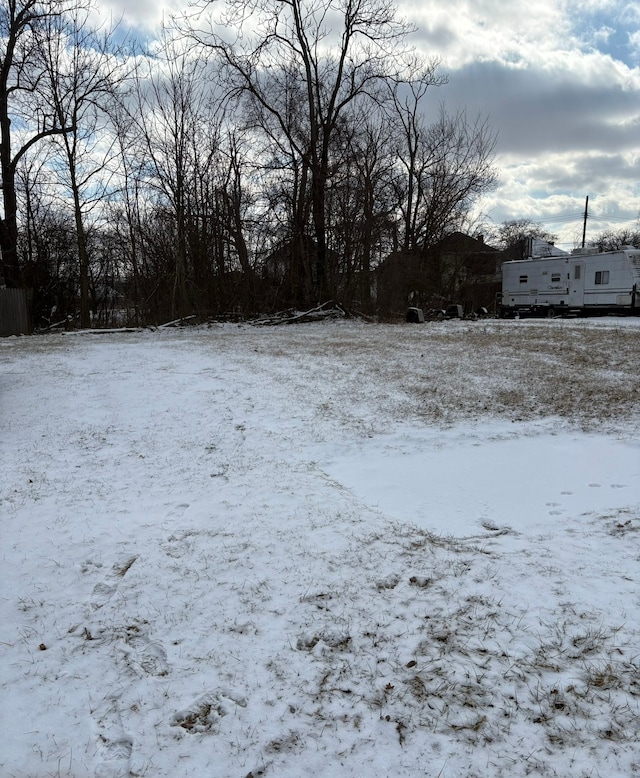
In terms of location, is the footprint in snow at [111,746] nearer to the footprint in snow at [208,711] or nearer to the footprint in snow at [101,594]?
the footprint in snow at [208,711]

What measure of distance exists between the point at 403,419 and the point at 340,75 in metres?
22.3

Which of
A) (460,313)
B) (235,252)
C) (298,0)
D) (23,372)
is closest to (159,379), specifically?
(23,372)

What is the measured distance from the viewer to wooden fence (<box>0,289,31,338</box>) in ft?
65.4

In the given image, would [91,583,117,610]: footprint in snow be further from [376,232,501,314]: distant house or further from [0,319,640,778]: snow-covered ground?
[376,232,501,314]: distant house

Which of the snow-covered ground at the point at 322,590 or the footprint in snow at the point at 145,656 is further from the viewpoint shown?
the footprint in snow at the point at 145,656

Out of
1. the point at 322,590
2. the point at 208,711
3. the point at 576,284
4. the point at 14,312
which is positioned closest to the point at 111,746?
the point at 208,711

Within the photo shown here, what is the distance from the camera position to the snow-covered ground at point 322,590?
6.57 ft

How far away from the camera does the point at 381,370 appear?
9211mm

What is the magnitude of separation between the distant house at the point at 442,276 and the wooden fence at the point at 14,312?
45.4 ft

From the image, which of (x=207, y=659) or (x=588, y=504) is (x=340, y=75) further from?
(x=207, y=659)

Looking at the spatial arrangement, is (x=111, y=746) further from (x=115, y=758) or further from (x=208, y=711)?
(x=208, y=711)

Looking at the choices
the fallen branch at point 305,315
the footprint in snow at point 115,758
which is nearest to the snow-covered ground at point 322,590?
the footprint in snow at point 115,758

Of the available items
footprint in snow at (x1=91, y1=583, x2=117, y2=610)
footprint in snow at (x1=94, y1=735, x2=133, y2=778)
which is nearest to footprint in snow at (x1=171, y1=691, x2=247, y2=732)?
footprint in snow at (x1=94, y1=735, x2=133, y2=778)

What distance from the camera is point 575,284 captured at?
90.2ft
